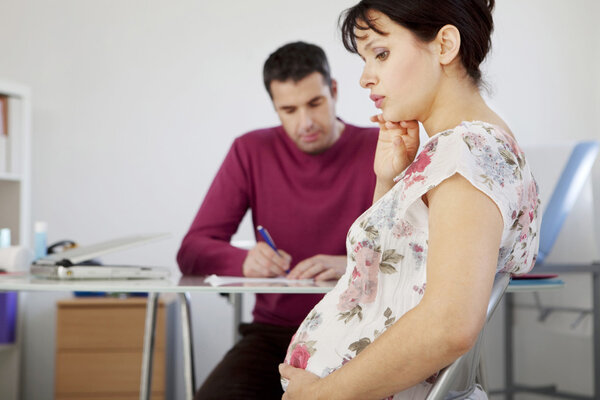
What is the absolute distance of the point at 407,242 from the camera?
0.87 metres

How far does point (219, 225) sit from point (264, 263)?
1.32ft

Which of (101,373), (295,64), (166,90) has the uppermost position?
(166,90)

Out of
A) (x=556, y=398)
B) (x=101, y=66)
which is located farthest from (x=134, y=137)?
(x=556, y=398)

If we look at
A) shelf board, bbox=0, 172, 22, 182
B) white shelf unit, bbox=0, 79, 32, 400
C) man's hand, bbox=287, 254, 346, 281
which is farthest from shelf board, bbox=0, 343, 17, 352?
man's hand, bbox=287, 254, 346, 281

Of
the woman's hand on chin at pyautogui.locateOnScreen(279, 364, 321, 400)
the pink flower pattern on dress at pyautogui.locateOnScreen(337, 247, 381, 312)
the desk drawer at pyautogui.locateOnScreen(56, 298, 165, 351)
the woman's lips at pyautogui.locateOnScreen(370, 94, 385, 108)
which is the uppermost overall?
the woman's lips at pyautogui.locateOnScreen(370, 94, 385, 108)

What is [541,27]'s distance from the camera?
3582 mm

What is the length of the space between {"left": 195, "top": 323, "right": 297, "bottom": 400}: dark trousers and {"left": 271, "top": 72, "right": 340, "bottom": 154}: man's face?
1.77 ft

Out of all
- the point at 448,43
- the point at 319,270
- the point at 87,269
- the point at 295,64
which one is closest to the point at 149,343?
the point at 87,269

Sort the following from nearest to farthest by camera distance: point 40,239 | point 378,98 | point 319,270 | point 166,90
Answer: point 378,98
point 319,270
point 40,239
point 166,90

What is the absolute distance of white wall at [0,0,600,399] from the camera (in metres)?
3.57

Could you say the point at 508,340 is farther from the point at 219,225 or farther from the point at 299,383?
the point at 299,383

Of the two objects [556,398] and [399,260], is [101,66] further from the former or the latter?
[399,260]

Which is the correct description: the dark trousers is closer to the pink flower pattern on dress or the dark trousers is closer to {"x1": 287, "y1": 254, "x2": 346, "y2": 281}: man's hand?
{"x1": 287, "y1": 254, "x2": 346, "y2": 281}: man's hand

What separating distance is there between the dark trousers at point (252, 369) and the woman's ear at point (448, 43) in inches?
36.2
